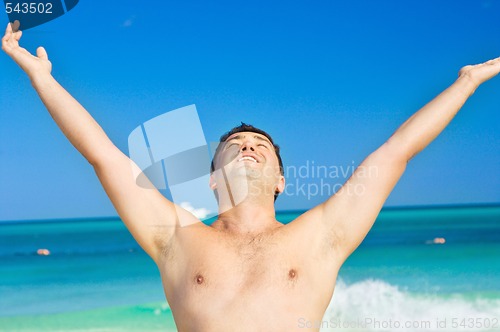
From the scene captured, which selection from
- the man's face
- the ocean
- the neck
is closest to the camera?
the neck

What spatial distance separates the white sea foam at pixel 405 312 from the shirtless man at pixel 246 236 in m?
5.34

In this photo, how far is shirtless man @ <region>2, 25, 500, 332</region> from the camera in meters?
3.06

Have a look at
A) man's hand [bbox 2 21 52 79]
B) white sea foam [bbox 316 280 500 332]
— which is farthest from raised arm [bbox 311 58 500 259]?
white sea foam [bbox 316 280 500 332]

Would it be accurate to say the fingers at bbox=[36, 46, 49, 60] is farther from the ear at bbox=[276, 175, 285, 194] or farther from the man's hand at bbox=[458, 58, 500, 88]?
the man's hand at bbox=[458, 58, 500, 88]

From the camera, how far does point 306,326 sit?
3.05 metres

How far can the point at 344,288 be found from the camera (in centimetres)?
1194

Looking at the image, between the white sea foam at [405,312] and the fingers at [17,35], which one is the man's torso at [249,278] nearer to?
the fingers at [17,35]

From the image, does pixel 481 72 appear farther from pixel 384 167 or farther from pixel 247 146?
pixel 247 146

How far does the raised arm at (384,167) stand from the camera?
10.5 feet

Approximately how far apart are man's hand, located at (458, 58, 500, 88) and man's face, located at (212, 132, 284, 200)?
1075mm

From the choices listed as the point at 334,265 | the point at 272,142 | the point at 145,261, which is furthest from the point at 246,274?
the point at 145,261

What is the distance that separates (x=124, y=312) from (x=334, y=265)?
26.0 ft

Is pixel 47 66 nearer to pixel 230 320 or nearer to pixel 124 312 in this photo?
pixel 230 320

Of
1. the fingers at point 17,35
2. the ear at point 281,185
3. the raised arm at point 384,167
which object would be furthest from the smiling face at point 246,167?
the fingers at point 17,35
